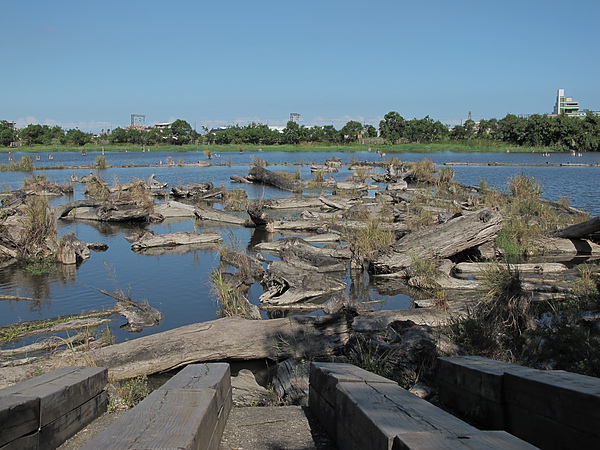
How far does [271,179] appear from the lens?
99.6ft

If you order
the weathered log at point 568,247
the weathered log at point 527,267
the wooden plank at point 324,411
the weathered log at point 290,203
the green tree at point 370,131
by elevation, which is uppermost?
the green tree at point 370,131

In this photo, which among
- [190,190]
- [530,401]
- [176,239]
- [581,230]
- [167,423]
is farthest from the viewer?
[190,190]

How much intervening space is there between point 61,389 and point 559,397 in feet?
8.97

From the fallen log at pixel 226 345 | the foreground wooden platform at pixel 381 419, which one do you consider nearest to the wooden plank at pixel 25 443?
the foreground wooden platform at pixel 381 419

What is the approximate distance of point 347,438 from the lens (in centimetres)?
280

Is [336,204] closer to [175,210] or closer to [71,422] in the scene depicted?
[175,210]

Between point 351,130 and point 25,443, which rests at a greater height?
point 351,130

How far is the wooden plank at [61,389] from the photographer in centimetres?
301

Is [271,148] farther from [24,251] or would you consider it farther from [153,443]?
[153,443]

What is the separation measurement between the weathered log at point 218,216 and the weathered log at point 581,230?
29.0 ft

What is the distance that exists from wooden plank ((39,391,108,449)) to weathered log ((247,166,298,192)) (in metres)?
23.8

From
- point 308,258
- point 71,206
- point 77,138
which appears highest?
point 77,138

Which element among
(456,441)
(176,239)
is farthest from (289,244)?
(456,441)

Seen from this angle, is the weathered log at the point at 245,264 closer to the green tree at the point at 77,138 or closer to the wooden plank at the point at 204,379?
the wooden plank at the point at 204,379
